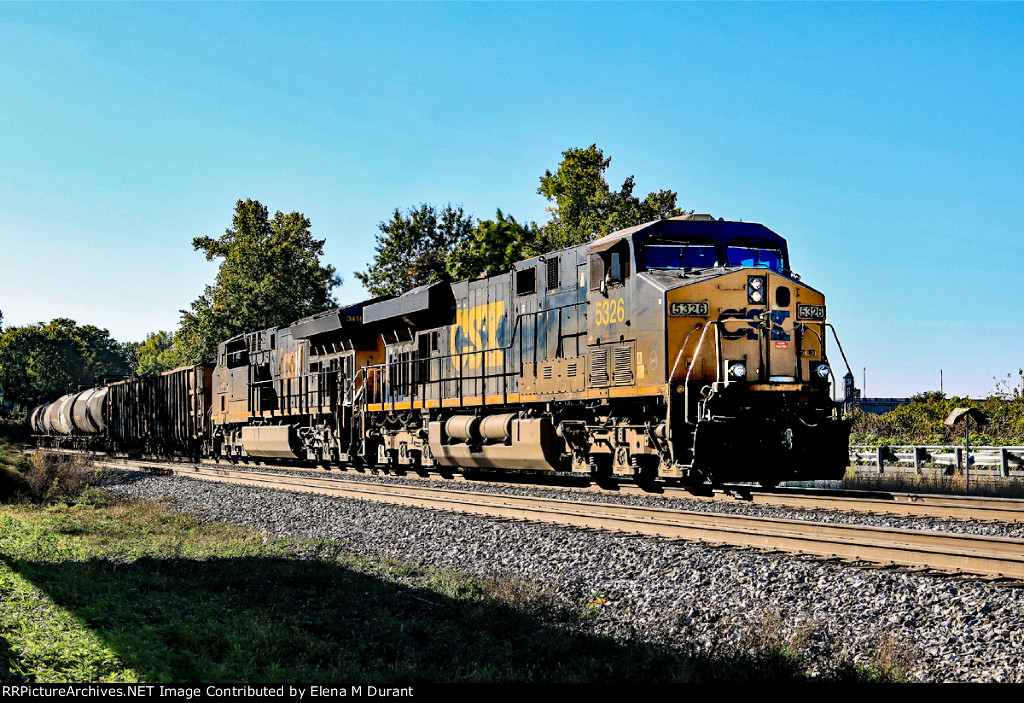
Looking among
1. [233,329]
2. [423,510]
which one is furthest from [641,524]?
[233,329]

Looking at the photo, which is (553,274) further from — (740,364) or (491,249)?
(491,249)

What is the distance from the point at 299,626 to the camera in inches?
269

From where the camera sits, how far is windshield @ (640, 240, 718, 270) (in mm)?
13266

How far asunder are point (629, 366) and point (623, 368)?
16cm

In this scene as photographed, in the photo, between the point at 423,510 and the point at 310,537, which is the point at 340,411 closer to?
the point at 423,510

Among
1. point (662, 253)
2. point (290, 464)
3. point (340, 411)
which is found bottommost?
point (290, 464)

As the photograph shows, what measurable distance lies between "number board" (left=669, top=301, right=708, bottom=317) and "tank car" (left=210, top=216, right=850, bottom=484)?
0.05 feet

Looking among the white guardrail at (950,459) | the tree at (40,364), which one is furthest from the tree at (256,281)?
the white guardrail at (950,459)

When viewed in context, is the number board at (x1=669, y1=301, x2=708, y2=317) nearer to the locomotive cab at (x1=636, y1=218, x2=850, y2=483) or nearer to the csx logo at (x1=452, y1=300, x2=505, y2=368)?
the locomotive cab at (x1=636, y1=218, x2=850, y2=483)

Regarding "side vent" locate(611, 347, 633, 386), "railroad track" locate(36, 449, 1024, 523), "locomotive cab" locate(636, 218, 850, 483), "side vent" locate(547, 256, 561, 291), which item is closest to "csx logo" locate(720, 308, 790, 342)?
"locomotive cab" locate(636, 218, 850, 483)

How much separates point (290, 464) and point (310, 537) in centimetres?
1616

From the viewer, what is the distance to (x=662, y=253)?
1332 centimetres

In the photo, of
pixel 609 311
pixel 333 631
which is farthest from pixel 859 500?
pixel 333 631

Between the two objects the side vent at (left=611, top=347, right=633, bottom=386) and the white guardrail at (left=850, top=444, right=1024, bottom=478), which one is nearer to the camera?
the side vent at (left=611, top=347, right=633, bottom=386)
